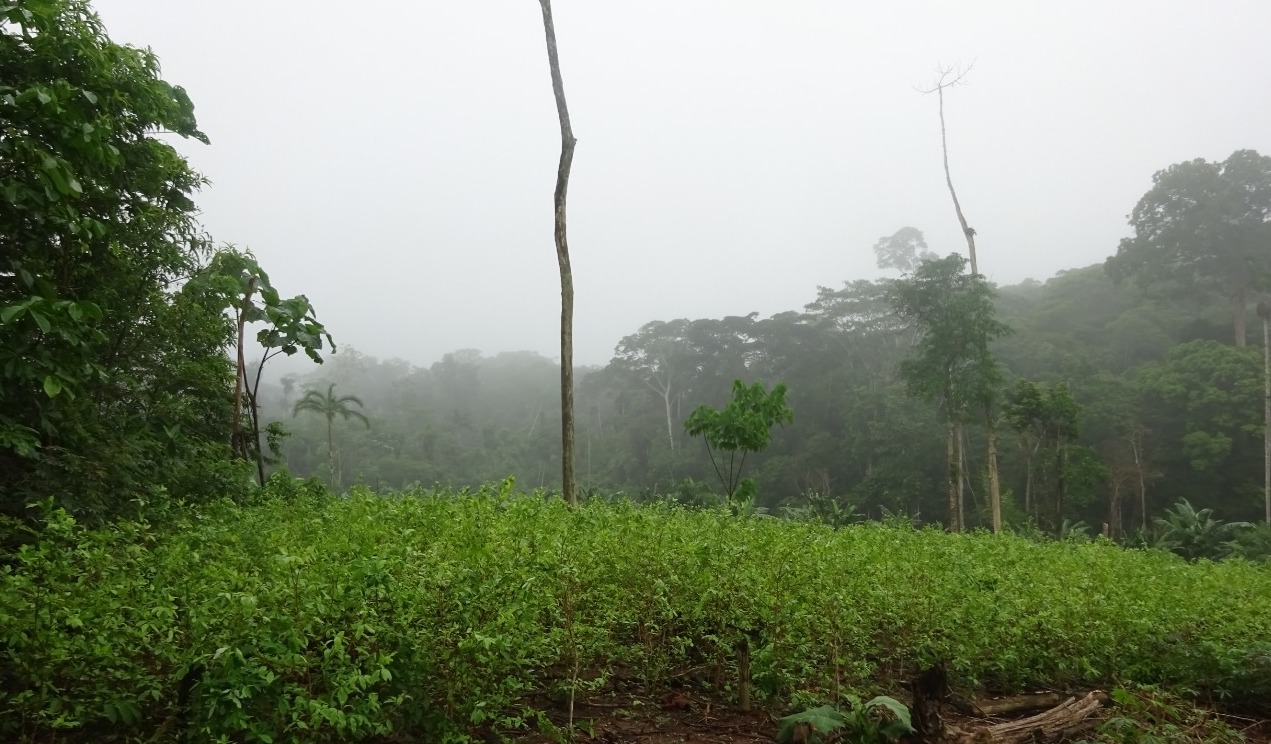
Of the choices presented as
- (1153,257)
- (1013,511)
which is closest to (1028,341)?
(1153,257)

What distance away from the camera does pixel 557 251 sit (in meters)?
8.70

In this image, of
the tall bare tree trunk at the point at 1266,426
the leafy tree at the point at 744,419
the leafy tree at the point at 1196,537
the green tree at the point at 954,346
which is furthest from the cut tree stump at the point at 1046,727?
the tall bare tree trunk at the point at 1266,426

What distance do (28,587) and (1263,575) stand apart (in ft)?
32.2

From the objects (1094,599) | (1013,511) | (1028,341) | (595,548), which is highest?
(1028,341)

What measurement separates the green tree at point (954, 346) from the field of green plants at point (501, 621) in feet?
46.0

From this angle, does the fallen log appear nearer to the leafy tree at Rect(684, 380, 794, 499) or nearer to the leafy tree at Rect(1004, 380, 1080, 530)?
the leafy tree at Rect(684, 380, 794, 499)

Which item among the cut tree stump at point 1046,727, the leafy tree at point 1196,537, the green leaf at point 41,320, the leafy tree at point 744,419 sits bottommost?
the leafy tree at point 1196,537

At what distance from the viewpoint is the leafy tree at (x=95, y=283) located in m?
2.93

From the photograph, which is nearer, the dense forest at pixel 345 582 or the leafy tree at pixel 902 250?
the dense forest at pixel 345 582

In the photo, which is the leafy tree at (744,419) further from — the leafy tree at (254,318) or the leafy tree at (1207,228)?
the leafy tree at (1207,228)

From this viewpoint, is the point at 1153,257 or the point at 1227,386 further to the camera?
the point at 1153,257

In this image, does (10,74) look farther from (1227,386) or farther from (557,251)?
(1227,386)

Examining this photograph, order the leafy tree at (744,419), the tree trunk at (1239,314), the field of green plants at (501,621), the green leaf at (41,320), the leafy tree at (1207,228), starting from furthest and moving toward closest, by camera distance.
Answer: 1. the leafy tree at (1207,228)
2. the tree trunk at (1239,314)
3. the leafy tree at (744,419)
4. the green leaf at (41,320)
5. the field of green plants at (501,621)

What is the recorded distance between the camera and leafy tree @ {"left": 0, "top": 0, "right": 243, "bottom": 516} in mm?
2926
